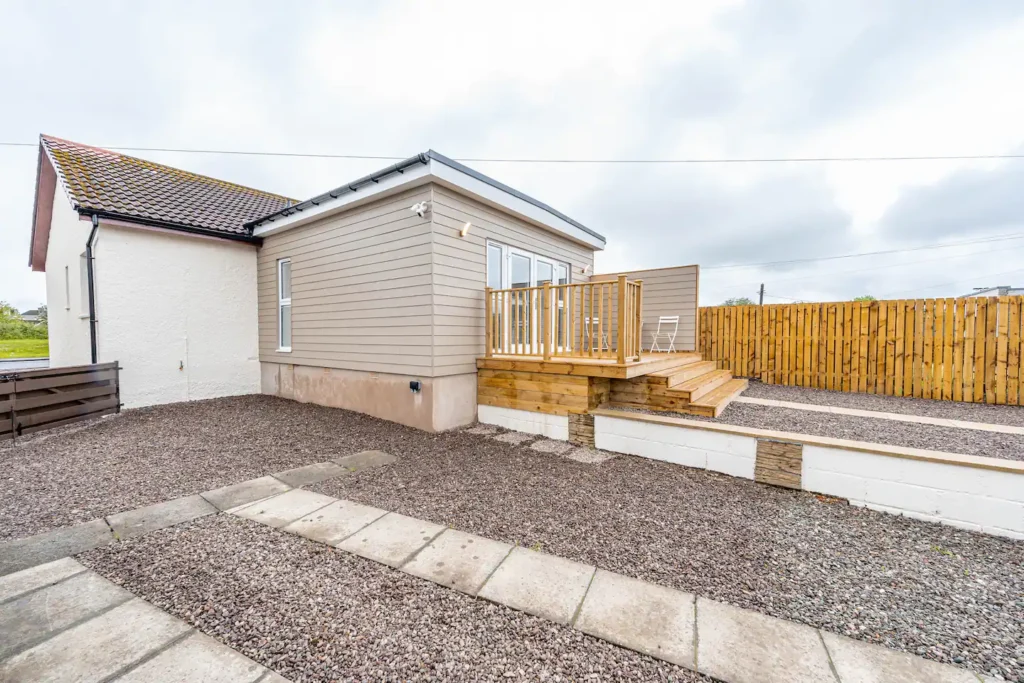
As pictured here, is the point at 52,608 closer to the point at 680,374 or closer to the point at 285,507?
the point at 285,507

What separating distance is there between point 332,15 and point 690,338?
31.2 ft

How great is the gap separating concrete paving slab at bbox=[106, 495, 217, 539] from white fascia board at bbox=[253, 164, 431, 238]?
13.7 feet

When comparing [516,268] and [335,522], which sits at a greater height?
[516,268]

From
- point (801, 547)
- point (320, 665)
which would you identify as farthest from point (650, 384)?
point (320, 665)

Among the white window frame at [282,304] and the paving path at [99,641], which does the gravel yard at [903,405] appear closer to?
the paving path at [99,641]

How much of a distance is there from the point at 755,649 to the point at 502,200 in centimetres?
563

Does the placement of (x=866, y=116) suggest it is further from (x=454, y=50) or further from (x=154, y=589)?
(x=154, y=589)

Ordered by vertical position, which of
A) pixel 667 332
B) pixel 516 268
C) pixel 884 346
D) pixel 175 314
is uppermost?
pixel 516 268

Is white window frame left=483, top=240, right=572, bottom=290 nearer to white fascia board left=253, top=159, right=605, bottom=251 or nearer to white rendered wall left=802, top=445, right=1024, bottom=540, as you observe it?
white fascia board left=253, top=159, right=605, bottom=251

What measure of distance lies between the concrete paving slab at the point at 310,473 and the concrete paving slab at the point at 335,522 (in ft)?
2.26

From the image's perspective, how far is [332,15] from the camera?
7023 mm

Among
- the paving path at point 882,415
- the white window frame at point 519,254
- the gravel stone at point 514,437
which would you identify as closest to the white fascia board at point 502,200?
the white window frame at point 519,254

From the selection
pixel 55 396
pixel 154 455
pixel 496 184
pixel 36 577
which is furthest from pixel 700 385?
pixel 55 396

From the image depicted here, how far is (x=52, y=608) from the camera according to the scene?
1896mm
